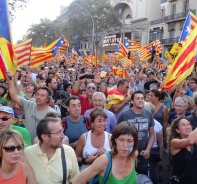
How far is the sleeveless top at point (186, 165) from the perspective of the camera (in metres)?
3.13

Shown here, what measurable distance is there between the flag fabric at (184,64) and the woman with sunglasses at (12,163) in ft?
11.3

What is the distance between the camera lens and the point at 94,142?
11.4 ft

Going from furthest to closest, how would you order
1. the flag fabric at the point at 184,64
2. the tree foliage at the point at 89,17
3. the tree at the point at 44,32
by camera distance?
the tree at the point at 44,32 < the tree foliage at the point at 89,17 < the flag fabric at the point at 184,64

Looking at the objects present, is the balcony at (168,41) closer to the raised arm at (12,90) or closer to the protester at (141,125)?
the protester at (141,125)

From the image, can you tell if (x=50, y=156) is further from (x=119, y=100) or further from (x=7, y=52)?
(x=119, y=100)

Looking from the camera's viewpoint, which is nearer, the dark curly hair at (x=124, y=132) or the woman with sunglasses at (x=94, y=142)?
the dark curly hair at (x=124, y=132)

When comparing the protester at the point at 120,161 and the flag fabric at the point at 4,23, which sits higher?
the flag fabric at the point at 4,23

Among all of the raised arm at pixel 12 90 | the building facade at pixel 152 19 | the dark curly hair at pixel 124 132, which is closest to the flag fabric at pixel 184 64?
the raised arm at pixel 12 90

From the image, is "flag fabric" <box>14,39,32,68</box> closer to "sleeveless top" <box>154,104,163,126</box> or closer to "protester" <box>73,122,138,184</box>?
"sleeveless top" <box>154,104,163,126</box>

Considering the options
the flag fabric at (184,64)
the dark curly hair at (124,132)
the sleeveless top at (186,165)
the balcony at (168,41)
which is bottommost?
the sleeveless top at (186,165)

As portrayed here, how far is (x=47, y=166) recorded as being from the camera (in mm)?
2705

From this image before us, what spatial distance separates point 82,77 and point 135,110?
64.9 inches

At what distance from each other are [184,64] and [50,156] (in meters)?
3.37

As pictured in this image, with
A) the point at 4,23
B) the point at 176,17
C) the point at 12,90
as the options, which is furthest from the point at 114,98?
the point at 176,17
